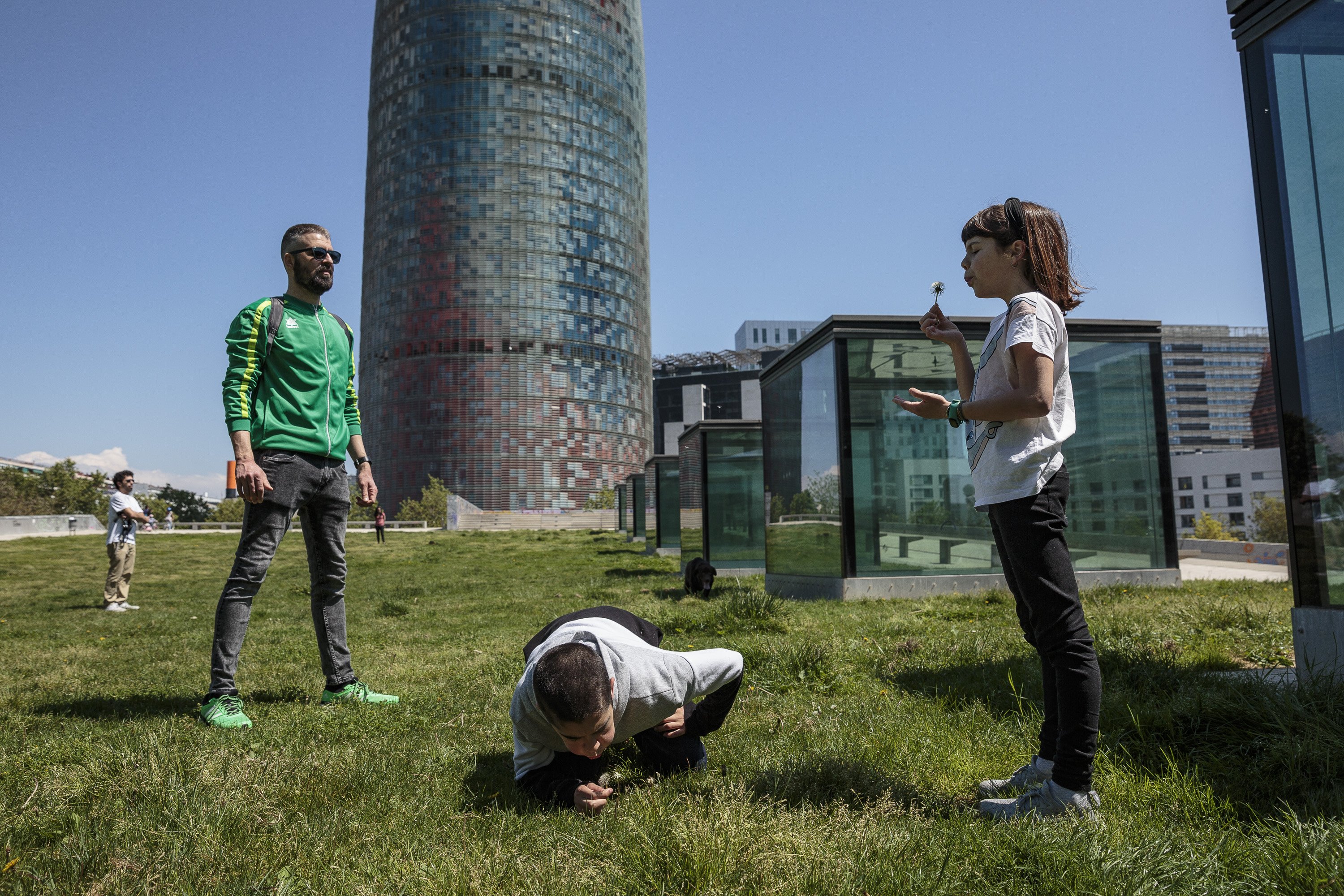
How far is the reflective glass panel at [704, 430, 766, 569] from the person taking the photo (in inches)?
539

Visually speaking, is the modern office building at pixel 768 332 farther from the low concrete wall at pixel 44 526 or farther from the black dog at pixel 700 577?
the black dog at pixel 700 577

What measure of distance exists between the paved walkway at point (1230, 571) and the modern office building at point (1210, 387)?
15217 cm

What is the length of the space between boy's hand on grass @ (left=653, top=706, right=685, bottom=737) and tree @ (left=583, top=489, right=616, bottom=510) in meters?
80.3

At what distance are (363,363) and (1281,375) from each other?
109 metres

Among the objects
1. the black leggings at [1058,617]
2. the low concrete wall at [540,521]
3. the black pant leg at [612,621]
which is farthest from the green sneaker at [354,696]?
the low concrete wall at [540,521]

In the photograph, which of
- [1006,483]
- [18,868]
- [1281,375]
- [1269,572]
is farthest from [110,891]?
[1269,572]

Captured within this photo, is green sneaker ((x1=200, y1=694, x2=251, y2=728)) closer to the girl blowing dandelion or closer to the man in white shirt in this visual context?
the girl blowing dandelion

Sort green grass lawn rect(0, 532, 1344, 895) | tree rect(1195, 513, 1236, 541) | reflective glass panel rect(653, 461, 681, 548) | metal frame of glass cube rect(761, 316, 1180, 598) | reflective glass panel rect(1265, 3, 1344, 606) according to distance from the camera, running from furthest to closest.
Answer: tree rect(1195, 513, 1236, 541) < reflective glass panel rect(653, 461, 681, 548) < metal frame of glass cube rect(761, 316, 1180, 598) < reflective glass panel rect(1265, 3, 1344, 606) < green grass lawn rect(0, 532, 1344, 895)

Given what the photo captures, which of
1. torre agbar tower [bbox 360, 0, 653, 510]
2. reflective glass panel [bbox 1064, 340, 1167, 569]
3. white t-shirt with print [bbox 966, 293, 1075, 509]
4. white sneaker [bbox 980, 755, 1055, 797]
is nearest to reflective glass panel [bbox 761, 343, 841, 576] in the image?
reflective glass panel [bbox 1064, 340, 1167, 569]

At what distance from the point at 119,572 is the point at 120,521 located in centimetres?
73

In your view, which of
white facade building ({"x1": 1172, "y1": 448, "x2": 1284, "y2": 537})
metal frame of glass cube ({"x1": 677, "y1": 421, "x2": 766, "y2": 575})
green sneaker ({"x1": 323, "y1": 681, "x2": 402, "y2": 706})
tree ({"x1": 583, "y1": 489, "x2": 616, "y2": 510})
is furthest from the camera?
tree ({"x1": 583, "y1": 489, "x2": 616, "y2": 510})

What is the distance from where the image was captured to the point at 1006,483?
2441 millimetres

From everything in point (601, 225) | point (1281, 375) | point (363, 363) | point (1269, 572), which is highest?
point (601, 225)

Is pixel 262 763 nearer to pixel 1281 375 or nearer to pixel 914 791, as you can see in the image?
pixel 914 791
